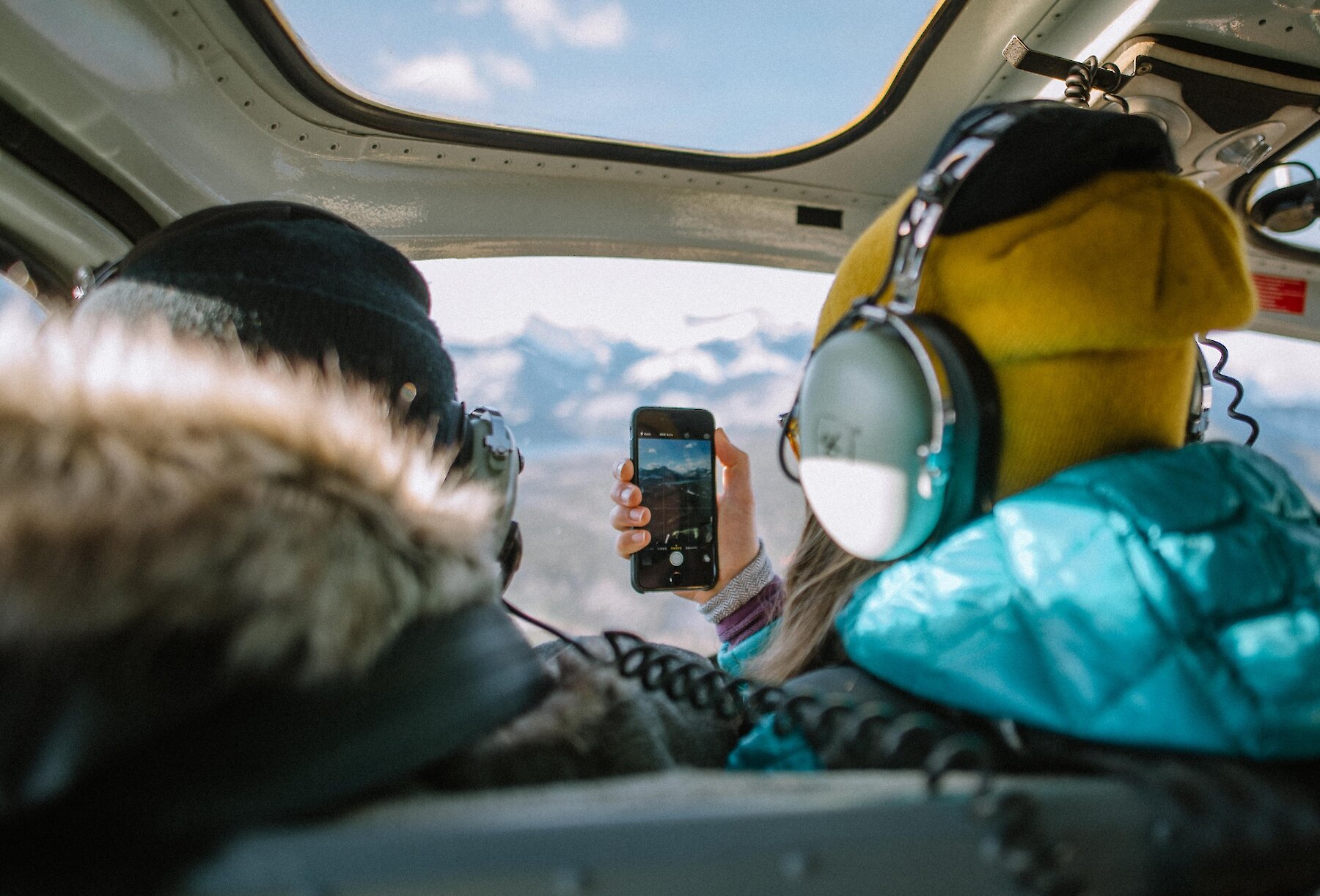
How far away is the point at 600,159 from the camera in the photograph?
203cm

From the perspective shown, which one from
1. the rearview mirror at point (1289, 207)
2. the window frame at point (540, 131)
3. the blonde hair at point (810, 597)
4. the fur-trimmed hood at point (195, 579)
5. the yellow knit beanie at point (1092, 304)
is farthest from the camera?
the rearview mirror at point (1289, 207)

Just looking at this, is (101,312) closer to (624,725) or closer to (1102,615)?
(624,725)

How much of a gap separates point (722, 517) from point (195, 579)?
54.6 inches

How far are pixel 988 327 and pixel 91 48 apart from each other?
5.59 feet

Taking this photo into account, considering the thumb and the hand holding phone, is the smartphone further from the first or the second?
the thumb

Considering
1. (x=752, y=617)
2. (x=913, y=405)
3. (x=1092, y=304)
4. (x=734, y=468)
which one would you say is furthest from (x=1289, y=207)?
(x=913, y=405)

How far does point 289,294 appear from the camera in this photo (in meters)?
0.85

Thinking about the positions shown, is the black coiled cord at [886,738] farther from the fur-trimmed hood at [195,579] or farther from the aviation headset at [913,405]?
the fur-trimmed hood at [195,579]

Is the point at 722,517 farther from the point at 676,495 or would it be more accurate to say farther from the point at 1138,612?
the point at 1138,612

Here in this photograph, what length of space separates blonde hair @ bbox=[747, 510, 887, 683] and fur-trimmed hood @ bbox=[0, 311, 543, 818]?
1.78 ft

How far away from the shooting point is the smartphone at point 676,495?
1.46 m

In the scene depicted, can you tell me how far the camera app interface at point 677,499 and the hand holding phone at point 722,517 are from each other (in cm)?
2

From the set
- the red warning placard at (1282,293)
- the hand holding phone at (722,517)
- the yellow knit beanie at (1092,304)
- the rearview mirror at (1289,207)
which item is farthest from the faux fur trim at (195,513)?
the red warning placard at (1282,293)

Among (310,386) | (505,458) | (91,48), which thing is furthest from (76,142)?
(310,386)
